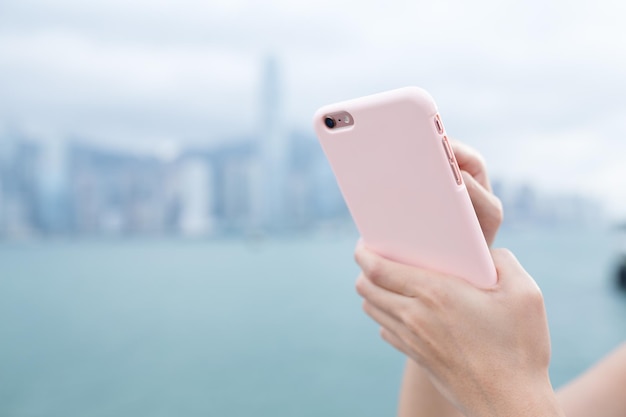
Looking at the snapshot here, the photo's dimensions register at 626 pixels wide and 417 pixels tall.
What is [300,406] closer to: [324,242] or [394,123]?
[394,123]

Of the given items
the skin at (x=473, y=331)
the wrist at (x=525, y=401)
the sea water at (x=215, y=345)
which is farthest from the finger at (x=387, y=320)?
the sea water at (x=215, y=345)

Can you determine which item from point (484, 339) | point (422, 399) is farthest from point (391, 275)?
point (422, 399)

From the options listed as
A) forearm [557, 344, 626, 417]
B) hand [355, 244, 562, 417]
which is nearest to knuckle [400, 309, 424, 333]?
hand [355, 244, 562, 417]

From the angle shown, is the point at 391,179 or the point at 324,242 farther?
the point at 324,242

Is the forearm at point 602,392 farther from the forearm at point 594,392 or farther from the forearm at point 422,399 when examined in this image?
the forearm at point 422,399

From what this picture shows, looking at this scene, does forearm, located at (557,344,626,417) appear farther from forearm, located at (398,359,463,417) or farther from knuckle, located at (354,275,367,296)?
knuckle, located at (354,275,367,296)

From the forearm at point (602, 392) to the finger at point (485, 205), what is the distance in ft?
1.06

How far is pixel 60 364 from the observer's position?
1545 centimetres

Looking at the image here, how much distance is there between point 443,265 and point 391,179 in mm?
118

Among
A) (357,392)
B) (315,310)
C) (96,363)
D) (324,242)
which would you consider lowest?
(324,242)

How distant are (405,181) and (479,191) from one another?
0.09 m

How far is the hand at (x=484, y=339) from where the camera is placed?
1.71 ft

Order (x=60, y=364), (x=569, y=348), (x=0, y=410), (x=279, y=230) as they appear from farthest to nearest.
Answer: (x=279, y=230)
(x=569, y=348)
(x=60, y=364)
(x=0, y=410)

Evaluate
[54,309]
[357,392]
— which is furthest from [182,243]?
[357,392]
